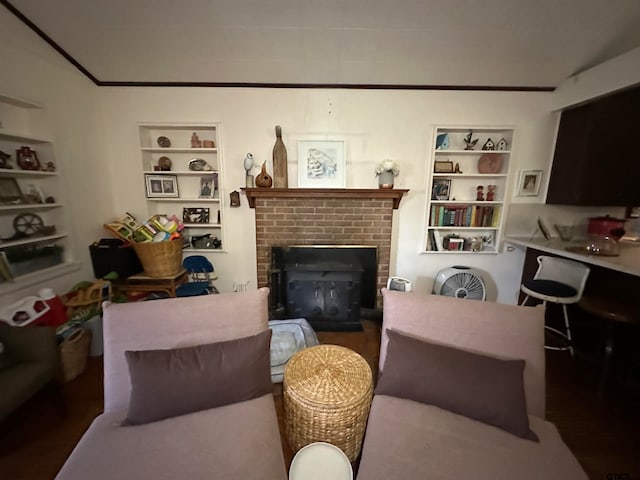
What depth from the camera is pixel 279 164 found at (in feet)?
8.12

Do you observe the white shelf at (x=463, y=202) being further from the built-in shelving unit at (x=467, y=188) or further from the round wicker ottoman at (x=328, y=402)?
the round wicker ottoman at (x=328, y=402)

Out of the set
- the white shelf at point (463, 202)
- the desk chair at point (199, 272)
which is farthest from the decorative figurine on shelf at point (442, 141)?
the desk chair at point (199, 272)

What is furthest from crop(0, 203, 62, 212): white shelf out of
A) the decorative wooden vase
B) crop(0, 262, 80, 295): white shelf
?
the decorative wooden vase

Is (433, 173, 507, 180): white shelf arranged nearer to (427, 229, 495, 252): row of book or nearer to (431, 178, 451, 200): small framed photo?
(431, 178, 451, 200): small framed photo

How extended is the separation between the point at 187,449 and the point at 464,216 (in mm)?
2843

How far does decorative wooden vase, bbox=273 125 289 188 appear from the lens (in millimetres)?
2447

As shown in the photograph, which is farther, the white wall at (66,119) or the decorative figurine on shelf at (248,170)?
the decorative figurine on shelf at (248,170)

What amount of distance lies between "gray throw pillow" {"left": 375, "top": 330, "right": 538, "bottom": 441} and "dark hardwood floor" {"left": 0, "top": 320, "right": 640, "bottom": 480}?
2.25ft

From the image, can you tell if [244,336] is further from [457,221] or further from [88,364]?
[457,221]

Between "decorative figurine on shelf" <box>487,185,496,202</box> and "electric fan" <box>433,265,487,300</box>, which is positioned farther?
"decorative figurine on shelf" <box>487,185,496,202</box>

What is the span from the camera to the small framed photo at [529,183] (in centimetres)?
260

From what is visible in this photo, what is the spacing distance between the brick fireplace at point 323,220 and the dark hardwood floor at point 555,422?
124cm

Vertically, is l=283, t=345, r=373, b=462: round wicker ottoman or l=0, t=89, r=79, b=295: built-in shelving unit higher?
l=0, t=89, r=79, b=295: built-in shelving unit

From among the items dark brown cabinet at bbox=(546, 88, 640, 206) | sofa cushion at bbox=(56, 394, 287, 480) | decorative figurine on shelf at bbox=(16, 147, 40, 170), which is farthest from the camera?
dark brown cabinet at bbox=(546, 88, 640, 206)
